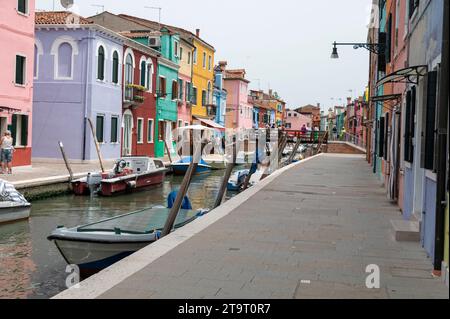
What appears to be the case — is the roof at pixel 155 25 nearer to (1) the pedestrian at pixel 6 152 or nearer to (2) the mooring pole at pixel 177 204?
(1) the pedestrian at pixel 6 152

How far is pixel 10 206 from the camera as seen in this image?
46.2 feet

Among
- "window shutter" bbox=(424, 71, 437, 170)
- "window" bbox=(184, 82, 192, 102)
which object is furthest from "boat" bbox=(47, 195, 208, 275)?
"window" bbox=(184, 82, 192, 102)

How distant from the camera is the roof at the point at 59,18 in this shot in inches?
1091

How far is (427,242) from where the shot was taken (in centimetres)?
707

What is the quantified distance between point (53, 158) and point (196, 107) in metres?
19.3

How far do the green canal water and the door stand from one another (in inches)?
265

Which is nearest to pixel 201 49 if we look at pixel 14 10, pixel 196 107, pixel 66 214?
pixel 196 107

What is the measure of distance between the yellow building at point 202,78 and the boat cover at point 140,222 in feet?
108

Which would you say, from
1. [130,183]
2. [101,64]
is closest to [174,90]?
[101,64]

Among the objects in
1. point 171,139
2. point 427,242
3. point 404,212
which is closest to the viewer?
point 427,242

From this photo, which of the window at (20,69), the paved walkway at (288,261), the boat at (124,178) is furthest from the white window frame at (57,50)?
the paved walkway at (288,261)

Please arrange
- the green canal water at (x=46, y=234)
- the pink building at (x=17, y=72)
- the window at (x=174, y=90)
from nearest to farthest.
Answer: the green canal water at (x=46, y=234)
the pink building at (x=17, y=72)
the window at (x=174, y=90)

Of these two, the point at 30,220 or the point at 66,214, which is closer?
the point at 30,220

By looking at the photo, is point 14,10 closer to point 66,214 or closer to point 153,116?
point 66,214
